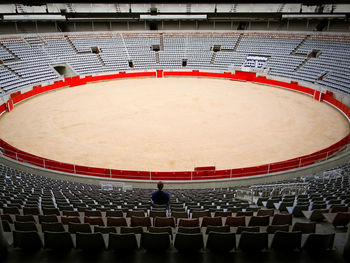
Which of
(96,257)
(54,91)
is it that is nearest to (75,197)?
(96,257)

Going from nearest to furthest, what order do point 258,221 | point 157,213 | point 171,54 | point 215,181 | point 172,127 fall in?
1. point 258,221
2. point 157,213
3. point 215,181
4. point 172,127
5. point 171,54

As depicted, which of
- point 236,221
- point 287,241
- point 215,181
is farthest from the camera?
point 215,181

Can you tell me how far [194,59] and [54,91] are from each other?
19897mm

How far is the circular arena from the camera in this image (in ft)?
15.9

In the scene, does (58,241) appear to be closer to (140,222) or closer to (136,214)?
(140,222)

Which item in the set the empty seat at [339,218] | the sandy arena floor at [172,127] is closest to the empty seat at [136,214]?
the empty seat at [339,218]

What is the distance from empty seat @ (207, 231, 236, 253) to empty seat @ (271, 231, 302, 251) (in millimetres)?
665

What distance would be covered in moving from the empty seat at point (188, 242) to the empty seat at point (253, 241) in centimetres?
68

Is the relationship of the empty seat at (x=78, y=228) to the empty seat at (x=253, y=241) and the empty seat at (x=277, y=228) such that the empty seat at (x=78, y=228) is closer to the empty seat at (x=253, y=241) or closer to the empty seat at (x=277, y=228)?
the empty seat at (x=253, y=241)

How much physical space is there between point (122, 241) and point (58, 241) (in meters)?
1.00

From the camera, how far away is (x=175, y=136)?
2097cm

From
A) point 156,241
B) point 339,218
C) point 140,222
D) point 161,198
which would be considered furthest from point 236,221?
point 161,198

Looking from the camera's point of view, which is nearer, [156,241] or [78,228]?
[156,241]

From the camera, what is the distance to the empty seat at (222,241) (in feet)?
15.6
